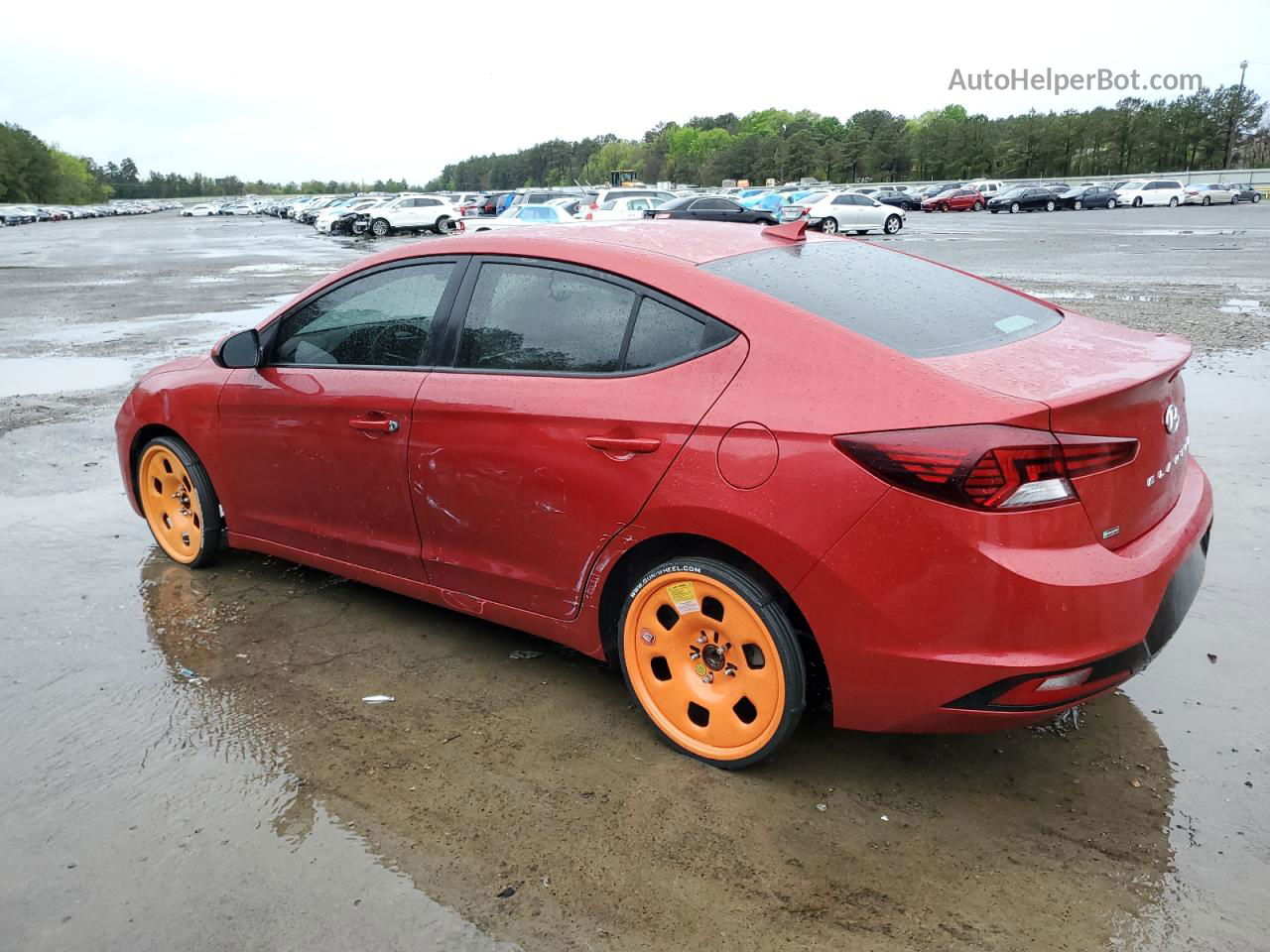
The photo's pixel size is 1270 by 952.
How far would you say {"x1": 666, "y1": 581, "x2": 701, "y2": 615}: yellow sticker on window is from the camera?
9.99ft

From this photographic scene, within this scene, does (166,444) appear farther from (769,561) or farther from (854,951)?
(854,951)

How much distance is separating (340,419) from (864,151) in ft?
406

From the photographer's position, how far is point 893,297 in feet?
10.8

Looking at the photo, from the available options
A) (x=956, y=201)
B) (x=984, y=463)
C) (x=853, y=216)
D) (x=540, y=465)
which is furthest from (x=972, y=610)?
(x=956, y=201)

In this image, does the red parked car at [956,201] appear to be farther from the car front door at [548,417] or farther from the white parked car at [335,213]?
the car front door at [548,417]

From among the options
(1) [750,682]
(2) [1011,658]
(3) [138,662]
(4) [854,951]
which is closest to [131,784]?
(3) [138,662]

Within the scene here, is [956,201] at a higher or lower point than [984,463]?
lower

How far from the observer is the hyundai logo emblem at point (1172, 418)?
2935mm

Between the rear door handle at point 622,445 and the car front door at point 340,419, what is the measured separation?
35.8 inches

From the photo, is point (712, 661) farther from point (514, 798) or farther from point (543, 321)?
point (543, 321)

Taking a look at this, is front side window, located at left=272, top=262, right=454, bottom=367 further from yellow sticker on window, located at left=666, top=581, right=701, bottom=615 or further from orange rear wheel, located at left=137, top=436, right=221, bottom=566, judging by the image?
yellow sticker on window, located at left=666, top=581, right=701, bottom=615

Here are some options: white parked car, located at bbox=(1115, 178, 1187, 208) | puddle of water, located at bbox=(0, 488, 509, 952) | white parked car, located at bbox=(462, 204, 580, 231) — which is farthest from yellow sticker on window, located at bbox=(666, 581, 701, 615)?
white parked car, located at bbox=(1115, 178, 1187, 208)

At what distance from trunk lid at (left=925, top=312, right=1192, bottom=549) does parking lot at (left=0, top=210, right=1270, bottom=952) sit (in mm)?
843

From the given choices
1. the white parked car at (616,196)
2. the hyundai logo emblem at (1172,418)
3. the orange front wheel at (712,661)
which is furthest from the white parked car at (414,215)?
the hyundai logo emblem at (1172,418)
